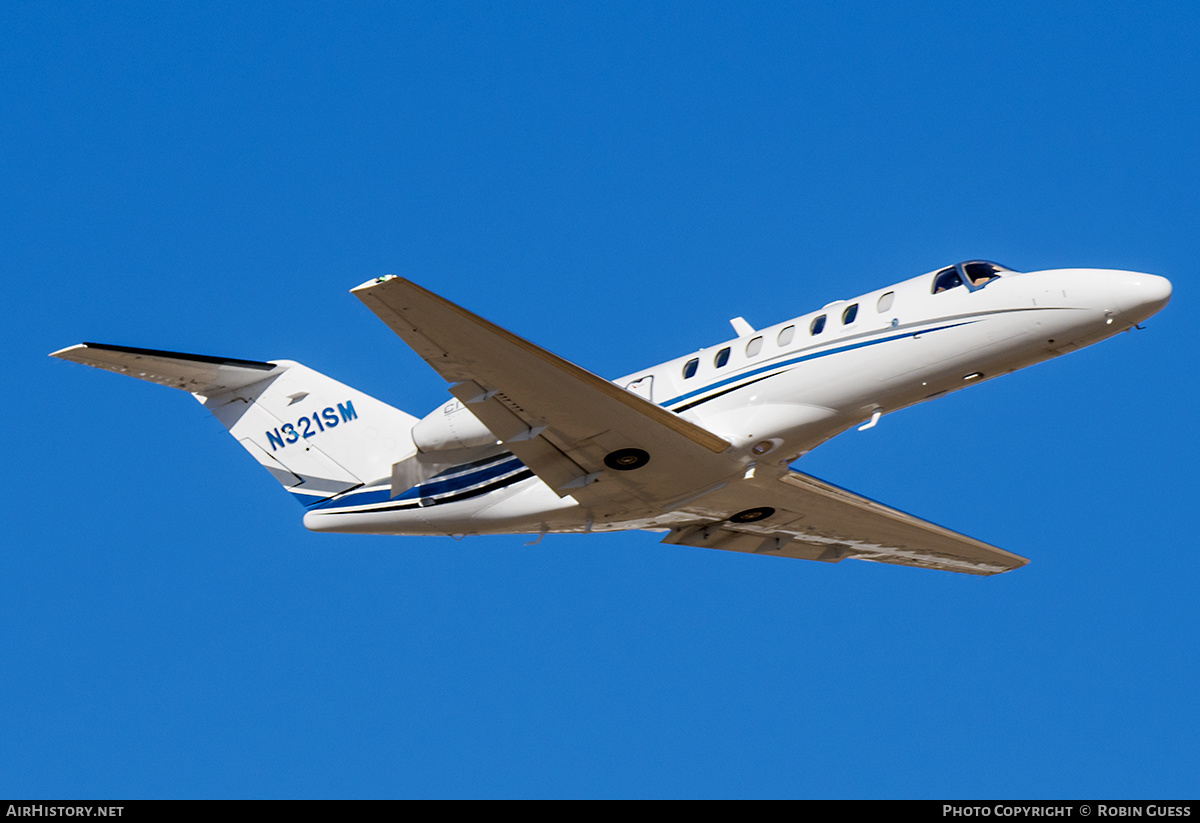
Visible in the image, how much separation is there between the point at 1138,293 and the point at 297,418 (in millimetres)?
11346

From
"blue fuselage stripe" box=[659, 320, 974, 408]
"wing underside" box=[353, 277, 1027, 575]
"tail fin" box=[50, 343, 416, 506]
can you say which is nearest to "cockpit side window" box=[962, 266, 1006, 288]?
"blue fuselage stripe" box=[659, 320, 974, 408]

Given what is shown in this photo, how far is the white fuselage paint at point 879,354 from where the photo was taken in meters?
14.1

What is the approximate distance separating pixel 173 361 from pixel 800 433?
28.3 feet

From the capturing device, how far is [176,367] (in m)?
18.1

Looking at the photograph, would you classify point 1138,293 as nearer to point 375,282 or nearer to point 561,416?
point 561,416

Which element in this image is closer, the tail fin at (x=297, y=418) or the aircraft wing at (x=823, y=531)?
the aircraft wing at (x=823, y=531)

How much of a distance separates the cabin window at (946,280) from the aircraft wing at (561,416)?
2960mm

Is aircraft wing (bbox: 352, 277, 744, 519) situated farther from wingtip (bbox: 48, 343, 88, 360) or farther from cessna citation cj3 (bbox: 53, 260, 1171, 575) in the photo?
wingtip (bbox: 48, 343, 88, 360)

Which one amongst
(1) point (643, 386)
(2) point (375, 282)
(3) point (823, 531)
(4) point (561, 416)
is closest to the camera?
(2) point (375, 282)

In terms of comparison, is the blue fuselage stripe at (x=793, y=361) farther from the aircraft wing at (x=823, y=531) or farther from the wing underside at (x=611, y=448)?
the aircraft wing at (x=823, y=531)

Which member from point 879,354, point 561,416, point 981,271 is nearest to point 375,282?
point 561,416

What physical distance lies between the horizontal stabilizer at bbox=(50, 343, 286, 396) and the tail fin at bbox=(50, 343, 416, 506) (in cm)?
1

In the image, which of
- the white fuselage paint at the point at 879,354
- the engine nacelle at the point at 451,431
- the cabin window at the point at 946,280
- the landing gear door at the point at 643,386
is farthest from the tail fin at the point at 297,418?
the cabin window at the point at 946,280
